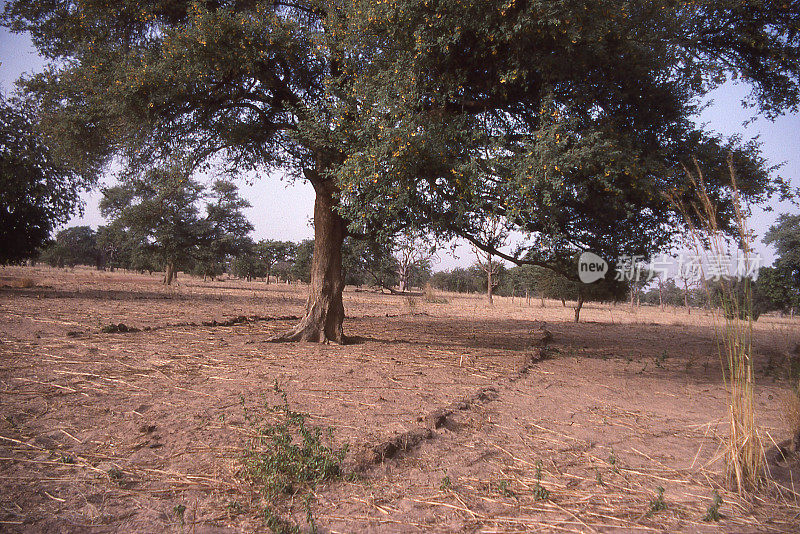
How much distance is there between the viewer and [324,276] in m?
8.74

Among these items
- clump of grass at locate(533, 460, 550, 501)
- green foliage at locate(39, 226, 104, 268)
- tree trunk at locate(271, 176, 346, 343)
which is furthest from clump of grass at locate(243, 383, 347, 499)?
green foliage at locate(39, 226, 104, 268)

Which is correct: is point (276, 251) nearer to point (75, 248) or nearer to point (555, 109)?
point (75, 248)

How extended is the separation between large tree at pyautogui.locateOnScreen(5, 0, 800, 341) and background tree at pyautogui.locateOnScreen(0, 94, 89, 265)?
6.96 meters

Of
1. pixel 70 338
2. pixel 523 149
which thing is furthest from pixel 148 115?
pixel 523 149

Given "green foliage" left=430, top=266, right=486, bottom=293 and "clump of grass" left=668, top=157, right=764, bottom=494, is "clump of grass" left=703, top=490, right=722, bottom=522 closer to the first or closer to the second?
"clump of grass" left=668, top=157, right=764, bottom=494

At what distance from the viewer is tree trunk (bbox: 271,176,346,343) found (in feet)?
28.4

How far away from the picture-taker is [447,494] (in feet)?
8.84

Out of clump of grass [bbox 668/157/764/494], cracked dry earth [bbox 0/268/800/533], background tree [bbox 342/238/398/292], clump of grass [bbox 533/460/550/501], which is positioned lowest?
cracked dry earth [bbox 0/268/800/533]

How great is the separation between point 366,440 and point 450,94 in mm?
4754

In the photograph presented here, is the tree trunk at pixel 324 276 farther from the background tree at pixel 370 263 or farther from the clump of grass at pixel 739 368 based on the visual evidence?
the clump of grass at pixel 739 368

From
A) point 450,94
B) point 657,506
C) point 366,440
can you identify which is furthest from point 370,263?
point 657,506

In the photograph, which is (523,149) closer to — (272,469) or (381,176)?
(381,176)

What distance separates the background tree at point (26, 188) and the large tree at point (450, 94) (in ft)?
22.8

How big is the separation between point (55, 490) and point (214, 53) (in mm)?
6289
